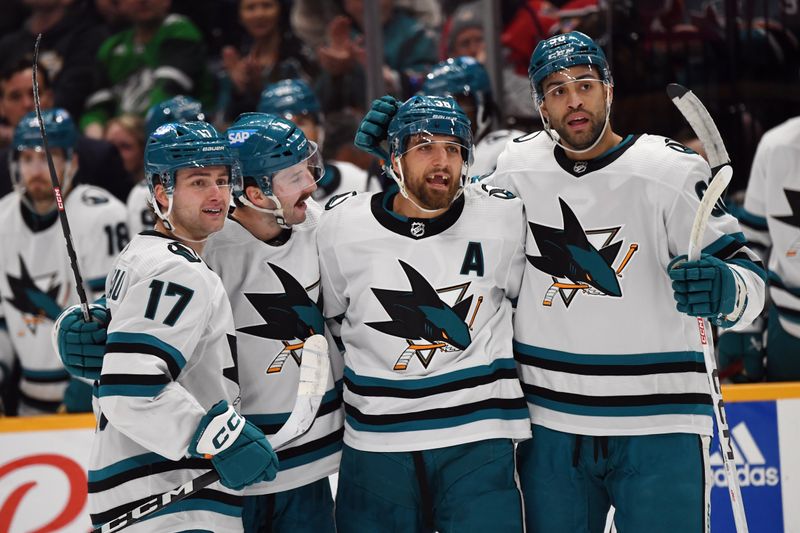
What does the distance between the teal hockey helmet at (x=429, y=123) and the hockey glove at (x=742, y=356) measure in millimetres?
1905

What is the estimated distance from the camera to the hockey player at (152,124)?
434cm

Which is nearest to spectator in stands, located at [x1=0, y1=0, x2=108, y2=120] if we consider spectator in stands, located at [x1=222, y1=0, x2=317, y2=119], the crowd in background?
the crowd in background

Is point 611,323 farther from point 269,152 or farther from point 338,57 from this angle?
point 338,57

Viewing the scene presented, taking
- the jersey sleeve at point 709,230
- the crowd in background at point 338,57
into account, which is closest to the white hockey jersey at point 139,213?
the crowd in background at point 338,57

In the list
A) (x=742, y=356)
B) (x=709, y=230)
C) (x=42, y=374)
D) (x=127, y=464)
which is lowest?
(x=742, y=356)

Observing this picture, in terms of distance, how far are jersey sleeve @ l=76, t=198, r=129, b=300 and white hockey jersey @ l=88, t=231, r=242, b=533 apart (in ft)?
5.92

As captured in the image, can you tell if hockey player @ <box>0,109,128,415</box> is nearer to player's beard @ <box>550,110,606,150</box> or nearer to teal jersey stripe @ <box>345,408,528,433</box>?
teal jersey stripe @ <box>345,408,528,433</box>

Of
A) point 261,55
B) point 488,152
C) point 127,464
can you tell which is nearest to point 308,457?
point 127,464

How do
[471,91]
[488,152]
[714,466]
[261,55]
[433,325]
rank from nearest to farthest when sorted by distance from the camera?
[433,325] → [714,466] → [488,152] → [471,91] → [261,55]

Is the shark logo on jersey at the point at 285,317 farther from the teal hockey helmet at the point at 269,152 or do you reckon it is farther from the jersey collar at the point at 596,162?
the jersey collar at the point at 596,162

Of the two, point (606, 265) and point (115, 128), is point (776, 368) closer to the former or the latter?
point (606, 265)

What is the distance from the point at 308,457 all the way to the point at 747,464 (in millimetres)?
1490

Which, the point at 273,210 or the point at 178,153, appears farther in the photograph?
the point at 273,210

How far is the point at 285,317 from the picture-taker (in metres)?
2.57
